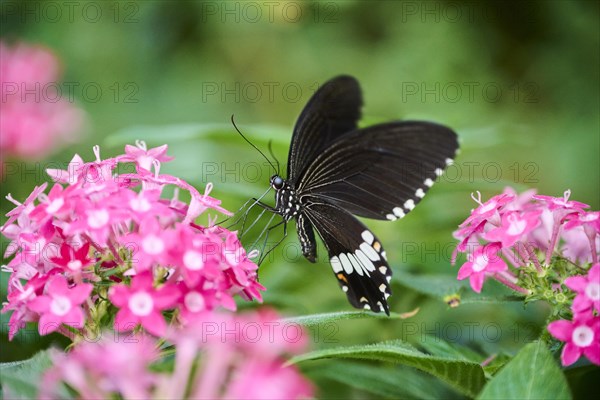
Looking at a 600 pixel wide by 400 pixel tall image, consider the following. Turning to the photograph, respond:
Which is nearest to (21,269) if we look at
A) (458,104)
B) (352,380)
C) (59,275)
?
(59,275)

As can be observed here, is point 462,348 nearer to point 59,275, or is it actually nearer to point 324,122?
point 324,122

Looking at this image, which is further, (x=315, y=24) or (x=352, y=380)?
(x=315, y=24)

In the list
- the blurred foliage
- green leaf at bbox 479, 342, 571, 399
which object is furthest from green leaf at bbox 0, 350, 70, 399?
the blurred foliage

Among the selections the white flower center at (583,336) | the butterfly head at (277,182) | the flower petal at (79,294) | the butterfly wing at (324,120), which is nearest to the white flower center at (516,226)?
the white flower center at (583,336)

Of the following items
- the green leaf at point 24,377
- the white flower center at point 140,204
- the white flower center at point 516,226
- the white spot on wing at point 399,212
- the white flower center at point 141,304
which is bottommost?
the green leaf at point 24,377

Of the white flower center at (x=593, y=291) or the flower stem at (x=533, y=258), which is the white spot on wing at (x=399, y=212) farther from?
the white flower center at (x=593, y=291)

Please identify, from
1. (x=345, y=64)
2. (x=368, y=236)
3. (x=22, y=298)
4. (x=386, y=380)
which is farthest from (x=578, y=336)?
(x=345, y=64)
